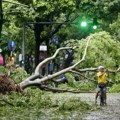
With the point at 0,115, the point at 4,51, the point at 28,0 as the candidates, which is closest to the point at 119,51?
the point at 28,0

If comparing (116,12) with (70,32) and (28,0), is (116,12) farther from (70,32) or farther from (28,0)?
(70,32)

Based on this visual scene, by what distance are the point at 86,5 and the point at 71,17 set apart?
4.46 m

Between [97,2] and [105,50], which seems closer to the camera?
[105,50]

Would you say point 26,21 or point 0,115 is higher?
point 26,21

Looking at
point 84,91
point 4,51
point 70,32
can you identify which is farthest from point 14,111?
point 4,51

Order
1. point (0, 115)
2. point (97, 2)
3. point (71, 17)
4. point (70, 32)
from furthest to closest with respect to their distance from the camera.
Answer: point (70, 32) → point (71, 17) → point (97, 2) → point (0, 115)

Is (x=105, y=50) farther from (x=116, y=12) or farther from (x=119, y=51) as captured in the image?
(x=116, y=12)

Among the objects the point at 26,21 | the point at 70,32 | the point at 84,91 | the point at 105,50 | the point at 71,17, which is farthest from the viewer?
the point at 70,32

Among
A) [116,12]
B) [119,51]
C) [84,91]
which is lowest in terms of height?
[84,91]

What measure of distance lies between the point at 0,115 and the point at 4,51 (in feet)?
132

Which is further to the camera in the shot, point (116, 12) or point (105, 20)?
point (105, 20)

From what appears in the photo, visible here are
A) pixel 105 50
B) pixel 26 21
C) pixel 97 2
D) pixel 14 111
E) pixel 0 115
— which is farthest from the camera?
pixel 26 21

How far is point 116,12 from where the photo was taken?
35.3m

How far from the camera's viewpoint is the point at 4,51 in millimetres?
54938
